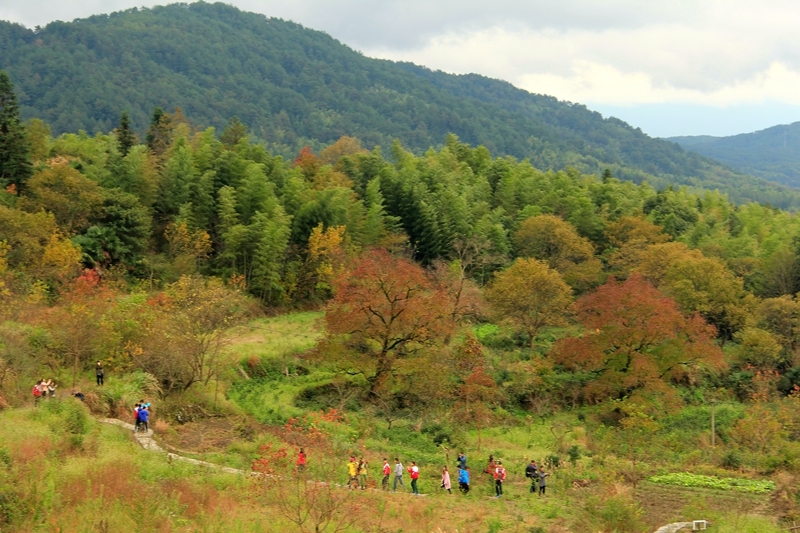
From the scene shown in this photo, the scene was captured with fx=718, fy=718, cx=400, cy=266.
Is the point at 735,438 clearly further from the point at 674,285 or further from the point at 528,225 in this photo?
the point at 528,225

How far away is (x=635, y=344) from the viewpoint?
91.2 feet

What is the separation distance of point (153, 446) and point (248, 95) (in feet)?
496

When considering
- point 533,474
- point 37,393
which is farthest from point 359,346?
point 37,393

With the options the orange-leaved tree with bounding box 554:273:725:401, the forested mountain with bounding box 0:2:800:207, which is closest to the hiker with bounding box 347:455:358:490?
the orange-leaved tree with bounding box 554:273:725:401

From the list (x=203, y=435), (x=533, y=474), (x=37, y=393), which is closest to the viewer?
(x=533, y=474)

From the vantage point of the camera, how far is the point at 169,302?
2409cm

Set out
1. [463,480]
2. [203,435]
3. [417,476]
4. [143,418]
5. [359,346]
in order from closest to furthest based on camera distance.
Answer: [417,476] → [463,480] → [143,418] → [203,435] → [359,346]

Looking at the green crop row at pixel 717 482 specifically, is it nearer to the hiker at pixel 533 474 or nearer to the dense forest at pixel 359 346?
the dense forest at pixel 359 346

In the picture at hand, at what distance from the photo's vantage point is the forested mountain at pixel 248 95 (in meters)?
130

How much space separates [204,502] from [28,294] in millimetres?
16679

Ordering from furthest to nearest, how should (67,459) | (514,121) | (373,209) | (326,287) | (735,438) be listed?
(514,121)
(373,209)
(326,287)
(735,438)
(67,459)

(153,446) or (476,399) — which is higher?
(153,446)

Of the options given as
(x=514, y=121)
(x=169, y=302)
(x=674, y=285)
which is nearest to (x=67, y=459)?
(x=169, y=302)

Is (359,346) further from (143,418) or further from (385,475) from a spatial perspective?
(385,475)
